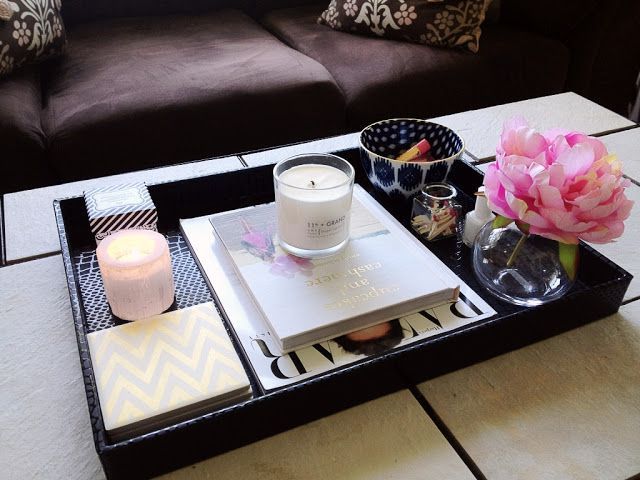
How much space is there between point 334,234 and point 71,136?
93 centimetres

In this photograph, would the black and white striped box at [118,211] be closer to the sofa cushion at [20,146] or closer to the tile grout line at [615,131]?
the sofa cushion at [20,146]

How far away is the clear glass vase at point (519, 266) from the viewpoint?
0.69 m

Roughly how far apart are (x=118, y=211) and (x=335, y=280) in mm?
301

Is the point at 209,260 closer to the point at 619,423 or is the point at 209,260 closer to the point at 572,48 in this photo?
the point at 619,423

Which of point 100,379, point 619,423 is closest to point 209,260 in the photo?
point 100,379

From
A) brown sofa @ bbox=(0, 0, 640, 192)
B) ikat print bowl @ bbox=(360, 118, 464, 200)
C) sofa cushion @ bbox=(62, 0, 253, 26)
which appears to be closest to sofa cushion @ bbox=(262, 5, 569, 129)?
brown sofa @ bbox=(0, 0, 640, 192)

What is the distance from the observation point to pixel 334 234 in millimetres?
733

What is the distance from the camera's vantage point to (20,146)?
1384 millimetres

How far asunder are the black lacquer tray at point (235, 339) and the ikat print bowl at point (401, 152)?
0.04m

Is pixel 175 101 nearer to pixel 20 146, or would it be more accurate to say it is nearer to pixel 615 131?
pixel 20 146

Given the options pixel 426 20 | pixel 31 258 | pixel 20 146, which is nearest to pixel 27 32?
pixel 20 146

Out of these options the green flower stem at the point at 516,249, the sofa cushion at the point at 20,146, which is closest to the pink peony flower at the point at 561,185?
the green flower stem at the point at 516,249

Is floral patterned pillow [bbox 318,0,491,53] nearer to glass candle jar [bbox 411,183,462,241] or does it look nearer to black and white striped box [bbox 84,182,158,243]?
glass candle jar [bbox 411,183,462,241]

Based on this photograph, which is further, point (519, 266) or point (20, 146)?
point (20, 146)
